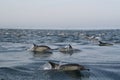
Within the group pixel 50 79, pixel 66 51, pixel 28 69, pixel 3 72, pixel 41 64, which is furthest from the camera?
pixel 66 51

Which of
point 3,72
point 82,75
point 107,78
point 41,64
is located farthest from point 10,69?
point 107,78

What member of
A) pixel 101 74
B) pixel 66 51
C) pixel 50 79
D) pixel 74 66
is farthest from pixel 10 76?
pixel 66 51

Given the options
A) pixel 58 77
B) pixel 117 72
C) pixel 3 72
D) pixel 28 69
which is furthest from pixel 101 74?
pixel 3 72

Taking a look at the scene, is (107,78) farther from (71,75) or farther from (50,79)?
(50,79)

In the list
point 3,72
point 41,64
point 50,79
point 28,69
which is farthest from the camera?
point 41,64

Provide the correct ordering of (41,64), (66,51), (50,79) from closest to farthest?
(50,79)
(41,64)
(66,51)

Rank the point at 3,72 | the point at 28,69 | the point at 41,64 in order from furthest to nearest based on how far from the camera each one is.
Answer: the point at 41,64
the point at 28,69
the point at 3,72

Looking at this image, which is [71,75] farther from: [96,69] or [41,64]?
[41,64]

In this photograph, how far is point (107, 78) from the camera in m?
17.1

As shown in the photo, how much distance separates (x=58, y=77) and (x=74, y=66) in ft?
5.75

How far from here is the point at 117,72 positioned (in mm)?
18641

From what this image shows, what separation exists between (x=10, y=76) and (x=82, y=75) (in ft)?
13.1

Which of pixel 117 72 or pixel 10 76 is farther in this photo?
pixel 117 72

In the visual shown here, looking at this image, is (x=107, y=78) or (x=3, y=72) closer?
(x=107, y=78)
